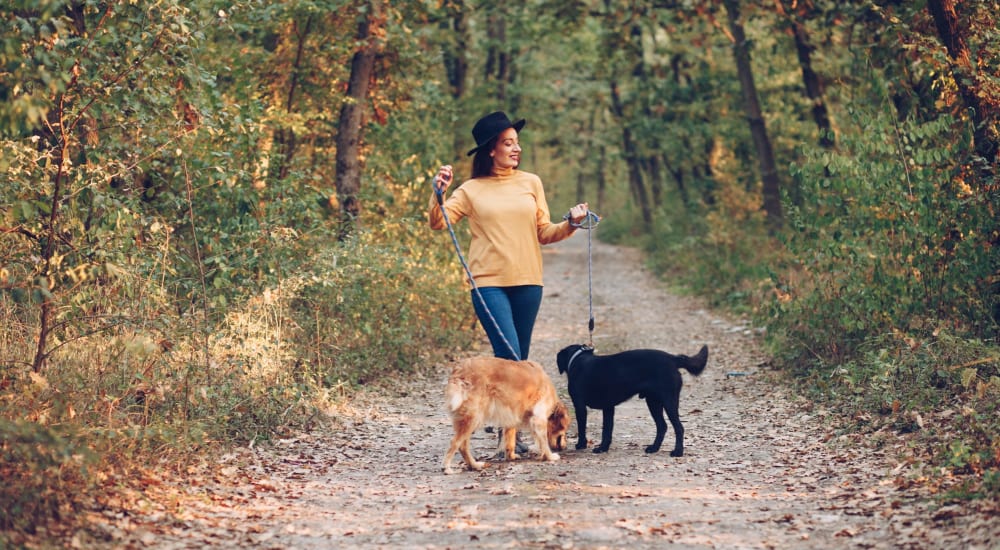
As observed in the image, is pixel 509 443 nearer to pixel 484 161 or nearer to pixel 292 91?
pixel 484 161

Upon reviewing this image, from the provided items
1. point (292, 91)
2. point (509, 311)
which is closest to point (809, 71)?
point (292, 91)

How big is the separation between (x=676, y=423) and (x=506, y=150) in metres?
2.42

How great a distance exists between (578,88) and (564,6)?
17509 mm

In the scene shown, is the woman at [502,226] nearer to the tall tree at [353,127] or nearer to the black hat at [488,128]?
the black hat at [488,128]

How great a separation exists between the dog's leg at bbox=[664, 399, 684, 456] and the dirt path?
86mm

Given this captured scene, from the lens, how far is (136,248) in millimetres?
7535

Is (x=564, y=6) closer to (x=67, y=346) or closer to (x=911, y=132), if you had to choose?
(x=911, y=132)

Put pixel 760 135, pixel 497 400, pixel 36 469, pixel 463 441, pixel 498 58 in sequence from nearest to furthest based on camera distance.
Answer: pixel 36 469 → pixel 497 400 → pixel 463 441 → pixel 760 135 → pixel 498 58

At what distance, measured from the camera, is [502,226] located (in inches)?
276

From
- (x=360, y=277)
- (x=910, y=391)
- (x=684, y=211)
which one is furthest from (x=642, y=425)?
(x=684, y=211)

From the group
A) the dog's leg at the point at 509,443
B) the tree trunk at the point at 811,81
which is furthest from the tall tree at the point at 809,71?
the dog's leg at the point at 509,443

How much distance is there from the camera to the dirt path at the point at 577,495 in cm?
515

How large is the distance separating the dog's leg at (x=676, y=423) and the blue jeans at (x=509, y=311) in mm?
1184

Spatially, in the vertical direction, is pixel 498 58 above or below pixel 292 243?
above
